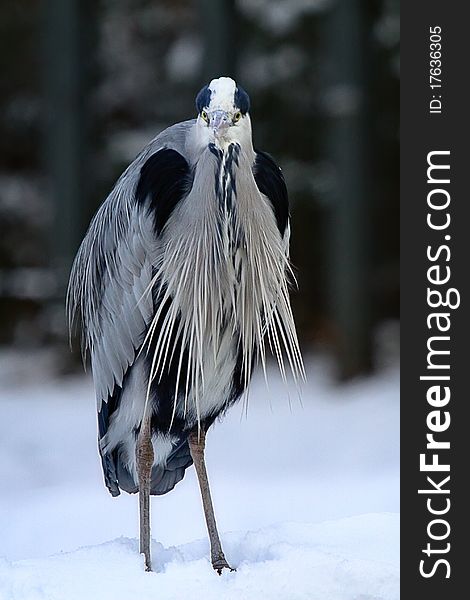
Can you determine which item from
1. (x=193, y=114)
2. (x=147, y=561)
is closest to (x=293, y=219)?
(x=193, y=114)

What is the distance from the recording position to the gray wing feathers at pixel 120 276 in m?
2.75

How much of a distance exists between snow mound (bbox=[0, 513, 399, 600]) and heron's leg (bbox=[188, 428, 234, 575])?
0.04 m

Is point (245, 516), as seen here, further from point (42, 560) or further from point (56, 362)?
point (56, 362)

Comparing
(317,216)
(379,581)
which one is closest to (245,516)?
(379,581)

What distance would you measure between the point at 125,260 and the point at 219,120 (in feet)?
1.66

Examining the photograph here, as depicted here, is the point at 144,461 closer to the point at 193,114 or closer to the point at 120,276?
the point at 120,276

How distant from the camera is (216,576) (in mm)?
2498

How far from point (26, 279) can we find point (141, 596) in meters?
4.48

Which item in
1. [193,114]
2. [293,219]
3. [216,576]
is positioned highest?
[193,114]

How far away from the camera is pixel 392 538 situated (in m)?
2.74

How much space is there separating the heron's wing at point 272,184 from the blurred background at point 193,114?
10.1ft

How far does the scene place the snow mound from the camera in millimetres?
2428

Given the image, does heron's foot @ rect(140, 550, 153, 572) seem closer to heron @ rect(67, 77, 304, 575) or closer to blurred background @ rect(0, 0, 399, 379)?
heron @ rect(67, 77, 304, 575)

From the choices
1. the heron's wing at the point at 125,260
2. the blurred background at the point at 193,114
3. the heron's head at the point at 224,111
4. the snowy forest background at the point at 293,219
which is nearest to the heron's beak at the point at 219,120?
the heron's head at the point at 224,111
